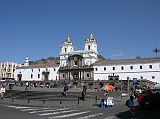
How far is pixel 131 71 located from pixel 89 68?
14.4 metres

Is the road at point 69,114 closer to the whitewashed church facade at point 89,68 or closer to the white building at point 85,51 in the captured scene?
the whitewashed church facade at point 89,68

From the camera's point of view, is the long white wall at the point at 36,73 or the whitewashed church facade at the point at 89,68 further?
the long white wall at the point at 36,73

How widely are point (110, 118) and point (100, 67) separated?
73249 mm

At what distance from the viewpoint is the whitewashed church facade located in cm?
8400

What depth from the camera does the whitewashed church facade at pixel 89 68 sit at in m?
84.0

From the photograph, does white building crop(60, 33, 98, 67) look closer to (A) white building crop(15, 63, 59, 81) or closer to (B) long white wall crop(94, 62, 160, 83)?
(A) white building crop(15, 63, 59, 81)

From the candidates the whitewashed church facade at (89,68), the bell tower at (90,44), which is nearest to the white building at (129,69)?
the whitewashed church facade at (89,68)

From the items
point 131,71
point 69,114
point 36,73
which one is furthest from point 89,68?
point 69,114

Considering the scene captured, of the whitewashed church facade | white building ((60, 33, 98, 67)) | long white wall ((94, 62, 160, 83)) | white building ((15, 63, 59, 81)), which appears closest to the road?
long white wall ((94, 62, 160, 83))

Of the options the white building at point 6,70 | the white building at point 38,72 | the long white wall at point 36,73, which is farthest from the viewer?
the white building at point 6,70

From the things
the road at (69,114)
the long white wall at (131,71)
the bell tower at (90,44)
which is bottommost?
the road at (69,114)

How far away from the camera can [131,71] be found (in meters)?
86.2

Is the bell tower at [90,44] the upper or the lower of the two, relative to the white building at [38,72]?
upper

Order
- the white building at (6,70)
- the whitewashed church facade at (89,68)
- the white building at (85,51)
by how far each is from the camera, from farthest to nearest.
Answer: the white building at (6,70) < the white building at (85,51) < the whitewashed church facade at (89,68)
